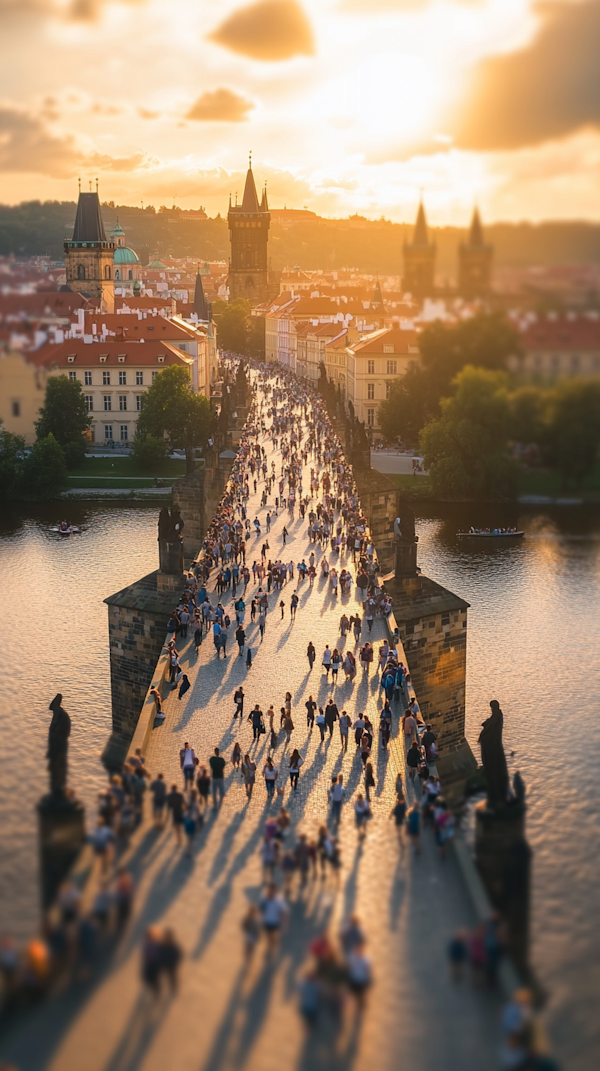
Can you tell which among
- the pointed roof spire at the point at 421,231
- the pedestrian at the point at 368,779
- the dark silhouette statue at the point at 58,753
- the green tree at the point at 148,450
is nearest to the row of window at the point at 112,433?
the green tree at the point at 148,450

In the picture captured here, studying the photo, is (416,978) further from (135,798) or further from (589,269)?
(589,269)

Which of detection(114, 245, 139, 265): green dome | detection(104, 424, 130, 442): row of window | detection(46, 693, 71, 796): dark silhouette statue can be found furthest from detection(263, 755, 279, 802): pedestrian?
detection(114, 245, 139, 265): green dome

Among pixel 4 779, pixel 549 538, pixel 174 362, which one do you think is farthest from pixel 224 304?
pixel 4 779

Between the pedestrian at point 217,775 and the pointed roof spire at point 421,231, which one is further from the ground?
the pointed roof spire at point 421,231

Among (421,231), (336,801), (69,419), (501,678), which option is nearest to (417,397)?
(421,231)

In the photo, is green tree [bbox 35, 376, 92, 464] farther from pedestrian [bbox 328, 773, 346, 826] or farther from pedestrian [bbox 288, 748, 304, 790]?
pedestrian [bbox 328, 773, 346, 826]

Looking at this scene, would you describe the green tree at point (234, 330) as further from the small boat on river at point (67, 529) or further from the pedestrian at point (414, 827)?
the pedestrian at point (414, 827)

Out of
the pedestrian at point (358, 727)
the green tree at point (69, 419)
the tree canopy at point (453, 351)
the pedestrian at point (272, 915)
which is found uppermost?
the tree canopy at point (453, 351)
